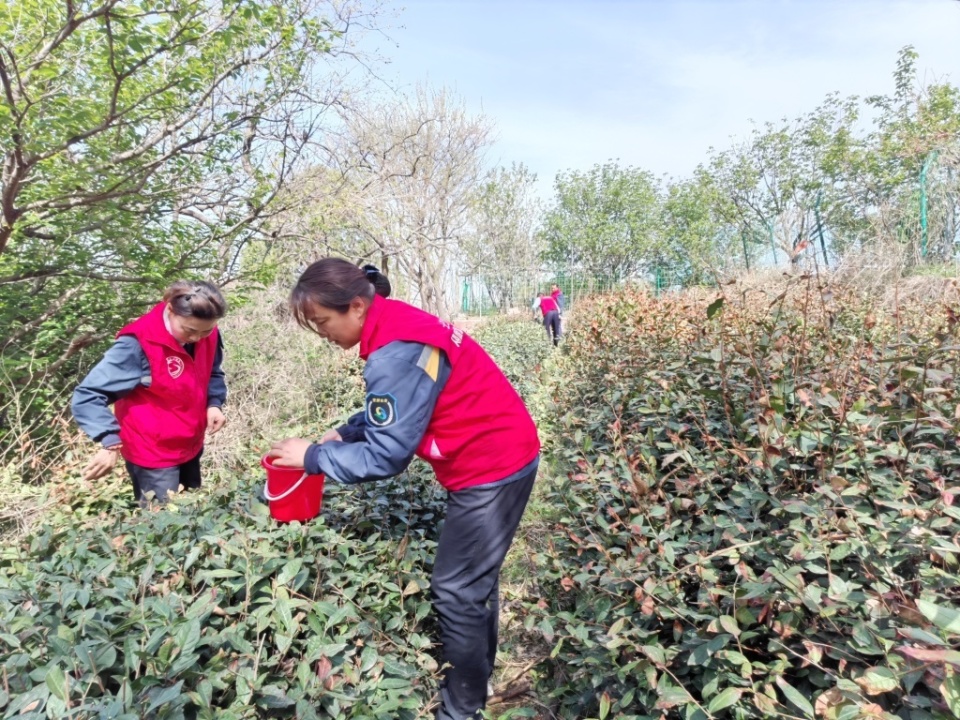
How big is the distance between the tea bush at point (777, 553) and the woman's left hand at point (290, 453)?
1.09 meters

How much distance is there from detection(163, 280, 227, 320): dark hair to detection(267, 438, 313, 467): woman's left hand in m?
1.14

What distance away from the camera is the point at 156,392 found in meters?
2.84

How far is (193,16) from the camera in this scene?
162 inches

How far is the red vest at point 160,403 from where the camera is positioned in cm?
278

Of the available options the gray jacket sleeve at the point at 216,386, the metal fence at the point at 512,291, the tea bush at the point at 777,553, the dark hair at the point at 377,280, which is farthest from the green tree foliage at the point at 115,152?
the metal fence at the point at 512,291

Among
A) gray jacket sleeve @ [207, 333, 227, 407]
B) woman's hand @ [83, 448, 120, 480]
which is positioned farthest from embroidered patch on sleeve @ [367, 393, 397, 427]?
gray jacket sleeve @ [207, 333, 227, 407]

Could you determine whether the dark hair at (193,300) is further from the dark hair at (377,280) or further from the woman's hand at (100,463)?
the dark hair at (377,280)

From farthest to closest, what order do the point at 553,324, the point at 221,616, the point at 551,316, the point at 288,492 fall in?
the point at 553,324
the point at 551,316
the point at 288,492
the point at 221,616

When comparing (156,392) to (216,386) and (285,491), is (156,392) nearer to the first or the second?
(216,386)

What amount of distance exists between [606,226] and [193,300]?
26159 mm

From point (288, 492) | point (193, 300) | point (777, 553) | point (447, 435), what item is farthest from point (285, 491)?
point (777, 553)

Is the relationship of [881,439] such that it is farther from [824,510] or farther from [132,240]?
[132,240]

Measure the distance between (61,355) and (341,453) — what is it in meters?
4.50

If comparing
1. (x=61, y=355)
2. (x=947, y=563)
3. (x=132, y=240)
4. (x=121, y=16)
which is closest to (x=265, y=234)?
(x=132, y=240)
